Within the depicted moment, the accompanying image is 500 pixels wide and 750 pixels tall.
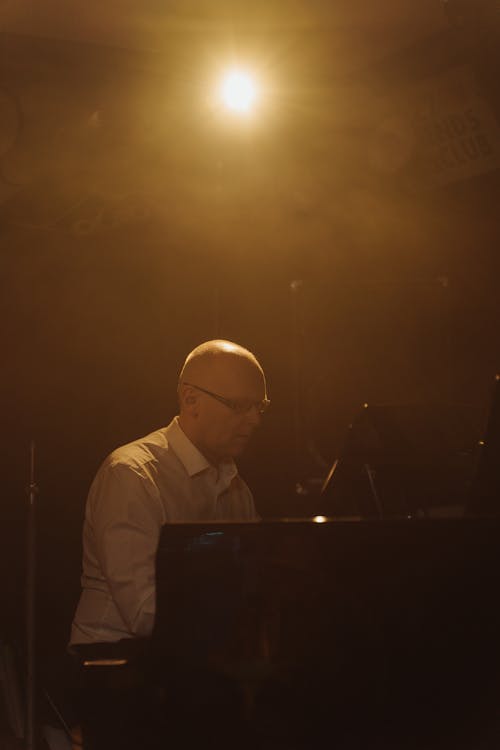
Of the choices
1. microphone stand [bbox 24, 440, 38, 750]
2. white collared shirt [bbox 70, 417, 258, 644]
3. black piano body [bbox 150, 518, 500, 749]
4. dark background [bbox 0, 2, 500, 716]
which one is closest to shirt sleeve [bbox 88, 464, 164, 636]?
white collared shirt [bbox 70, 417, 258, 644]

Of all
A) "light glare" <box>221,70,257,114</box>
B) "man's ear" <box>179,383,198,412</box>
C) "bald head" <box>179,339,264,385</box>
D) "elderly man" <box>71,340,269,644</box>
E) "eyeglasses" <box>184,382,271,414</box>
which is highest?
"light glare" <box>221,70,257,114</box>

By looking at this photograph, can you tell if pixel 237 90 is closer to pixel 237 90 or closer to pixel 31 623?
pixel 237 90

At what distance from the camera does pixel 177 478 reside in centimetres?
304

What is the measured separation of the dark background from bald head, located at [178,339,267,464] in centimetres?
195

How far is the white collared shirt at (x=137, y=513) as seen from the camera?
2420 millimetres

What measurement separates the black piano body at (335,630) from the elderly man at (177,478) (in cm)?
66

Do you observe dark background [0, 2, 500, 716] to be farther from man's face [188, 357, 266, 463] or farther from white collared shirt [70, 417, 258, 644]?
man's face [188, 357, 266, 463]

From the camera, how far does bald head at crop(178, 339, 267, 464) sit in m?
3.00

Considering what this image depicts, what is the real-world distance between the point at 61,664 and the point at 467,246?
3367mm

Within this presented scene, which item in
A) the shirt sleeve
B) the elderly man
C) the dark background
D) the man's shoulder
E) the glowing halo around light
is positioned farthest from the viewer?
the glowing halo around light

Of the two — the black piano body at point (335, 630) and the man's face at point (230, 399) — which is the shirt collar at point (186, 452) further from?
the black piano body at point (335, 630)

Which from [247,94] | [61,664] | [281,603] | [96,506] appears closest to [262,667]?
[281,603]

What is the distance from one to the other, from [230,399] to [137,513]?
571 millimetres

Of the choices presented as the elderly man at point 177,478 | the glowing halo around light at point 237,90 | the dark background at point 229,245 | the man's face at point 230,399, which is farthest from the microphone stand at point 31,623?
the glowing halo around light at point 237,90
